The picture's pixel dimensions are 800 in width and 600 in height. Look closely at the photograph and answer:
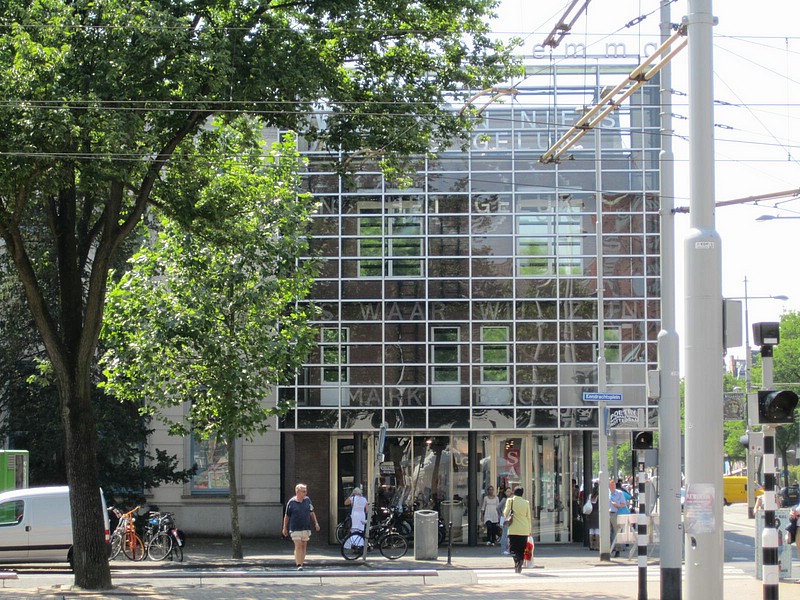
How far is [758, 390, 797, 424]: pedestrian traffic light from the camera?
10977mm

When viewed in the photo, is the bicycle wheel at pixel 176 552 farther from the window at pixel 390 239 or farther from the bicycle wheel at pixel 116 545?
the window at pixel 390 239

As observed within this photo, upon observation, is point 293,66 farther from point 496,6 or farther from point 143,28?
point 496,6

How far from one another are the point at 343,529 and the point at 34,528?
8.77 meters

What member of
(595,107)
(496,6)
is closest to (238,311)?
(496,6)

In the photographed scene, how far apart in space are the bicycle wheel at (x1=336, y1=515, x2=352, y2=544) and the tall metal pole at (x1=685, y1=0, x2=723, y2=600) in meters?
18.8

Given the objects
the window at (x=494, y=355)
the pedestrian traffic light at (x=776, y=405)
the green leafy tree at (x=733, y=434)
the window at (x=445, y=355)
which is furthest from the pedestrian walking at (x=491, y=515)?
the green leafy tree at (x=733, y=434)

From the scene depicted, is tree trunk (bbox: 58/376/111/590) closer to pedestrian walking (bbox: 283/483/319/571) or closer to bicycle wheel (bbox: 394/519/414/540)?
pedestrian walking (bbox: 283/483/319/571)

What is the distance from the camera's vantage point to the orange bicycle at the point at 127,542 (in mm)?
26312

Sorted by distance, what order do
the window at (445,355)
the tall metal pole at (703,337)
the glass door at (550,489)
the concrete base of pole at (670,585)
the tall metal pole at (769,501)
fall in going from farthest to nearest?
the glass door at (550,489), the window at (445,355), the concrete base of pole at (670,585), the tall metal pole at (769,501), the tall metal pole at (703,337)

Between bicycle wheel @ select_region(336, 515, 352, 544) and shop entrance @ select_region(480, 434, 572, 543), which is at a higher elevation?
shop entrance @ select_region(480, 434, 572, 543)

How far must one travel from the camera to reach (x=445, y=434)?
103 ft

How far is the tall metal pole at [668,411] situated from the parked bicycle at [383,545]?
1132 centimetres

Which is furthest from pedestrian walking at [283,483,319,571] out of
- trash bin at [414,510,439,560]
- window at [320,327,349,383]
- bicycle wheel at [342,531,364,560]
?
window at [320,327,349,383]

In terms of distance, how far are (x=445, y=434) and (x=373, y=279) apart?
505cm
